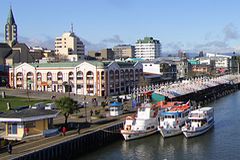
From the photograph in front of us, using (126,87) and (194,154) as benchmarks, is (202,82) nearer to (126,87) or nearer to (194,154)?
(126,87)

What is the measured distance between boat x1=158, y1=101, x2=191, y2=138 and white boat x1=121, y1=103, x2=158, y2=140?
94cm

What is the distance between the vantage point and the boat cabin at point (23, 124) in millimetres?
40656

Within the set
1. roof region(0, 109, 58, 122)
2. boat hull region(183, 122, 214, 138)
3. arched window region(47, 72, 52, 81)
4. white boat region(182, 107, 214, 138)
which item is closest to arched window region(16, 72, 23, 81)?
arched window region(47, 72, 52, 81)

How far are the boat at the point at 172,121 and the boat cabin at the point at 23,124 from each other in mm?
13850

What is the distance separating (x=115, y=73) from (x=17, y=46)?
205 feet

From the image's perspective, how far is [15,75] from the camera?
324ft

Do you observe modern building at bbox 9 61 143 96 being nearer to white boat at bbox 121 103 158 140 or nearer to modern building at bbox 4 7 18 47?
white boat at bbox 121 103 158 140

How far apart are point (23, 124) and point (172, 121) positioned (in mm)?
18201

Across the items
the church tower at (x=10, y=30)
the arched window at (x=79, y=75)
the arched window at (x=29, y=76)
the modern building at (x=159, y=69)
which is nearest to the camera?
the arched window at (x=79, y=75)

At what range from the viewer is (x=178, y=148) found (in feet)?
146

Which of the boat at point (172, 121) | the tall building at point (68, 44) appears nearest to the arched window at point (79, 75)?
the boat at point (172, 121)

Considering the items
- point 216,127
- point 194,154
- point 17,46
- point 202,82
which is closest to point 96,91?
point 202,82

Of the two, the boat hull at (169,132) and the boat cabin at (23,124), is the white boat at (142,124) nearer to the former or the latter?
the boat hull at (169,132)

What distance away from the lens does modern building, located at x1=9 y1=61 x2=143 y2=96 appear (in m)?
88.7
